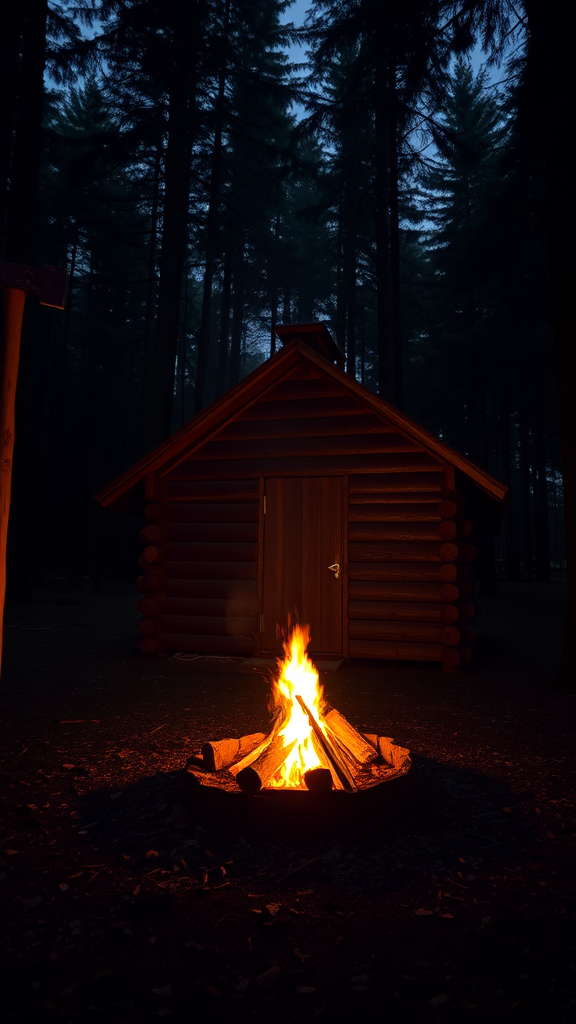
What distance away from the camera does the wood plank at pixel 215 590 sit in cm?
1023

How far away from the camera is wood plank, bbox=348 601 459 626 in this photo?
9.27 m

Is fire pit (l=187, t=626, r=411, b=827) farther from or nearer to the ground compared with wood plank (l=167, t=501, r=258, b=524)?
nearer to the ground

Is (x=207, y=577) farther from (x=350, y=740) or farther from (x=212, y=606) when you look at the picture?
(x=350, y=740)

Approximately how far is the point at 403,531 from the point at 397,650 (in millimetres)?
1927

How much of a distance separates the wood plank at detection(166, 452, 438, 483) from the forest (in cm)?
225

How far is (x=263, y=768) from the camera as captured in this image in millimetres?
3994

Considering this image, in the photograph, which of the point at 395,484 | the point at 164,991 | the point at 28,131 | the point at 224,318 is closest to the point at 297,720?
the point at 164,991

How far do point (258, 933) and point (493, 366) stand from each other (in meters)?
24.4

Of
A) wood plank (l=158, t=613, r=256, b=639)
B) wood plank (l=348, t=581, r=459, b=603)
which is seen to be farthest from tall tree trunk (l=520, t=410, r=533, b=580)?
wood plank (l=158, t=613, r=256, b=639)

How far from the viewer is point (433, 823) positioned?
394 centimetres

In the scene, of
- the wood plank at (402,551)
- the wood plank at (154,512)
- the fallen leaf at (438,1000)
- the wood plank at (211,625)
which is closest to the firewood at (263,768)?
the fallen leaf at (438,1000)

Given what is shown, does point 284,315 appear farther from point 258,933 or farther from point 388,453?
point 258,933

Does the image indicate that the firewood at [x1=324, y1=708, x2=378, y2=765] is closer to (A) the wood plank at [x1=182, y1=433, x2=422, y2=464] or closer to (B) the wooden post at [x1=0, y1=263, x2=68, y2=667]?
(B) the wooden post at [x1=0, y1=263, x2=68, y2=667]

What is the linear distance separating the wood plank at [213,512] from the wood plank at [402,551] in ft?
6.20
